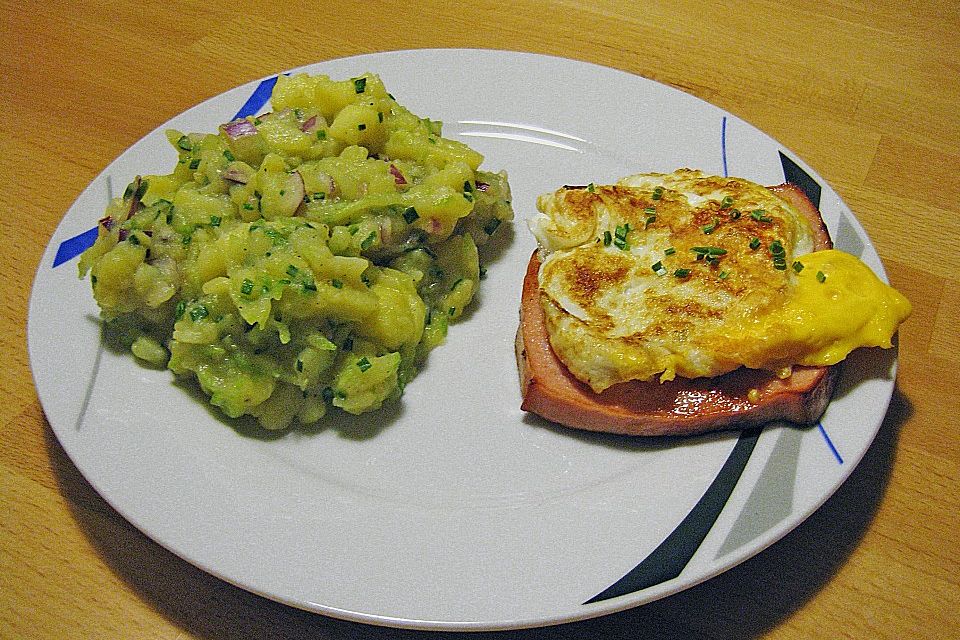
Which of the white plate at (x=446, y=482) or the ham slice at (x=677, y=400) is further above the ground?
the ham slice at (x=677, y=400)

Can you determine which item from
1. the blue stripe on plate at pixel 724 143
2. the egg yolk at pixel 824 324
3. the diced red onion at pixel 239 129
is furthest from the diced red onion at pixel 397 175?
the blue stripe on plate at pixel 724 143

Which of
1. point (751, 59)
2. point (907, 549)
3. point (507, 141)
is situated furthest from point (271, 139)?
point (751, 59)

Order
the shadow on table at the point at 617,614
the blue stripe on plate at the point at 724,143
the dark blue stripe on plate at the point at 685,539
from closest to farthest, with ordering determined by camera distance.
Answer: the dark blue stripe on plate at the point at 685,539
the shadow on table at the point at 617,614
the blue stripe on plate at the point at 724,143

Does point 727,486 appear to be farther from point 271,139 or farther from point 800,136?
point 800,136

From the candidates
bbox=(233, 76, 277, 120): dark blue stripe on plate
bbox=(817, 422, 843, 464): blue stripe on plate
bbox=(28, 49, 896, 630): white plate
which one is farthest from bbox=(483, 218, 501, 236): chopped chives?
bbox=(817, 422, 843, 464): blue stripe on plate

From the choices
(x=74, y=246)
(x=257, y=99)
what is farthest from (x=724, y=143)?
(x=74, y=246)

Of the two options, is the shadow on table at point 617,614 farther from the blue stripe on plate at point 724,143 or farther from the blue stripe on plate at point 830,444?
the blue stripe on plate at point 724,143

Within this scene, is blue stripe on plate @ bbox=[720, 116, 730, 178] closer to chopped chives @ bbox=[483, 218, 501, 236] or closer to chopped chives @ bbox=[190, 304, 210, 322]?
chopped chives @ bbox=[483, 218, 501, 236]

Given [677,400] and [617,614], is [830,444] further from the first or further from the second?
[617,614]
